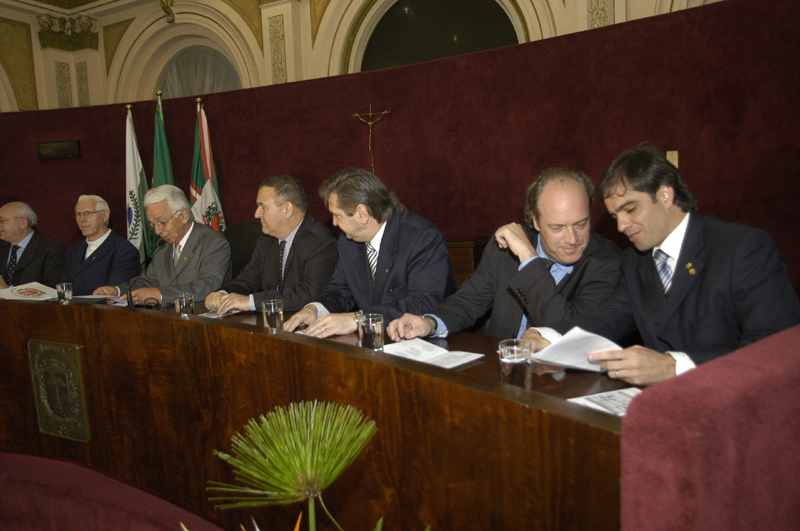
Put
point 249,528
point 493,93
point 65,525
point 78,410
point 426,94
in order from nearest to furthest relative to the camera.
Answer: point 65,525 → point 249,528 → point 78,410 → point 493,93 → point 426,94

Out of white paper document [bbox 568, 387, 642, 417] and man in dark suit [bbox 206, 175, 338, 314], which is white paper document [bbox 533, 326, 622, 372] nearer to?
white paper document [bbox 568, 387, 642, 417]

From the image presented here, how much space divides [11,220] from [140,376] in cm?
304

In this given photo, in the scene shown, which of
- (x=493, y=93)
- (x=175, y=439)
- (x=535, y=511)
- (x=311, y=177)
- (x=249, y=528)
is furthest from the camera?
(x=311, y=177)

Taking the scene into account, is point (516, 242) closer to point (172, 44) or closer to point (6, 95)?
point (172, 44)

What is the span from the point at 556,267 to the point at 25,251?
3.98 m

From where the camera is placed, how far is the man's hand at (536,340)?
1699 millimetres

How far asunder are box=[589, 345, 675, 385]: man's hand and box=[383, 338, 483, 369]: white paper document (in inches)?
15.0

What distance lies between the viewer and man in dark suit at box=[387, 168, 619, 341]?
6.43 feet

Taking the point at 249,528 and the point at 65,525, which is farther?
the point at 249,528

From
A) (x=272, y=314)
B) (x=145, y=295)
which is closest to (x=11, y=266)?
(x=145, y=295)

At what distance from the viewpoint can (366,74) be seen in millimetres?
4609

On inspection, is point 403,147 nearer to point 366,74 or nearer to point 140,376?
point 366,74

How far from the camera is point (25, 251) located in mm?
4352

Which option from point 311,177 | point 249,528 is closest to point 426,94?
point 311,177
